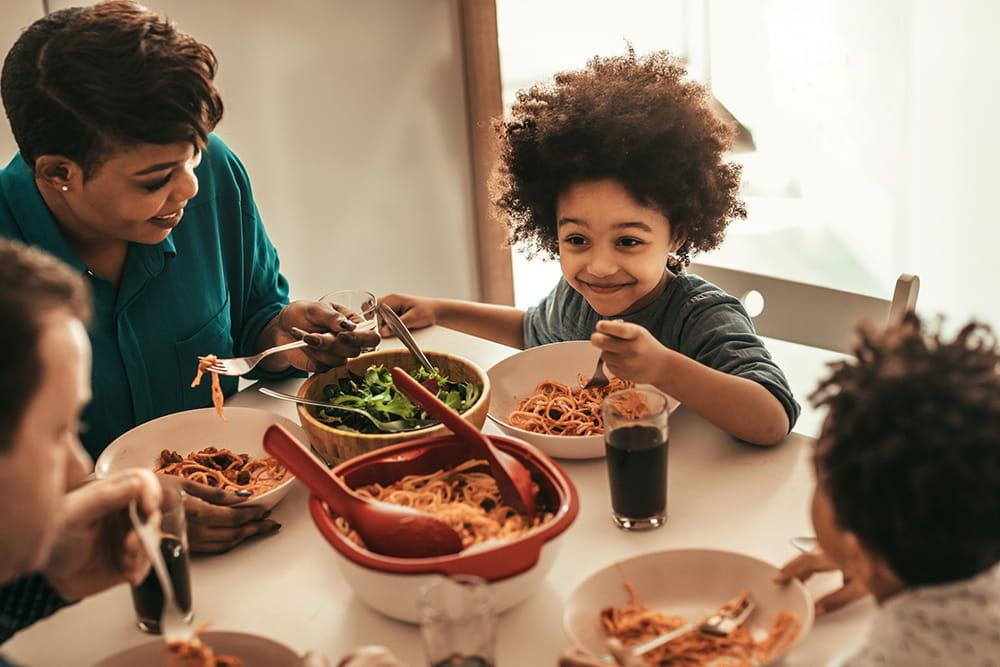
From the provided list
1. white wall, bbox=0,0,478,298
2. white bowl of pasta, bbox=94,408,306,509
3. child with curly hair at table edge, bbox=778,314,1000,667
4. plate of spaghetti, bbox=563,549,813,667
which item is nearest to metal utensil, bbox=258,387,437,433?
white bowl of pasta, bbox=94,408,306,509

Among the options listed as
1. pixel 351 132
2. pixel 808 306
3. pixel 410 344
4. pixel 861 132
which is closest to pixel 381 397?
pixel 410 344

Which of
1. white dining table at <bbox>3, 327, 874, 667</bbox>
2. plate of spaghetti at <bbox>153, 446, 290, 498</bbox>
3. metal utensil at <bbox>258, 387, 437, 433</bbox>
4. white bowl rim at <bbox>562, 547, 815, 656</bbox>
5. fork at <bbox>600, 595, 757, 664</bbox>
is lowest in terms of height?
white dining table at <bbox>3, 327, 874, 667</bbox>

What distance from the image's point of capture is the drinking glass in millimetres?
1786

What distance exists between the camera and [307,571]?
1.34 metres

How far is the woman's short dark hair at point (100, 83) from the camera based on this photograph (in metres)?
1.53

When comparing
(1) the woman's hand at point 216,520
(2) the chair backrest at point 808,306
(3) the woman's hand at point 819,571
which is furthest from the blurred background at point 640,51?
(3) the woman's hand at point 819,571

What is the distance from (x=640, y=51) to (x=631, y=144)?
1.67 m

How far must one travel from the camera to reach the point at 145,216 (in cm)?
170

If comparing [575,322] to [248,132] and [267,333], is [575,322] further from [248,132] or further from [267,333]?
[248,132]

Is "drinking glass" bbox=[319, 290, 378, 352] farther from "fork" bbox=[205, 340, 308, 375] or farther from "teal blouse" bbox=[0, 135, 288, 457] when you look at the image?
"teal blouse" bbox=[0, 135, 288, 457]

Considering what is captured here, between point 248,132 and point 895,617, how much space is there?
8.82 ft

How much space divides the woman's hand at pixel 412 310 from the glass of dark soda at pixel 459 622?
1.18 meters

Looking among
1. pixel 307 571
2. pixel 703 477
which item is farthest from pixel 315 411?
pixel 703 477

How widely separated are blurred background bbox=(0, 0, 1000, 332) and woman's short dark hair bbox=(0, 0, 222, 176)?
1.27m
